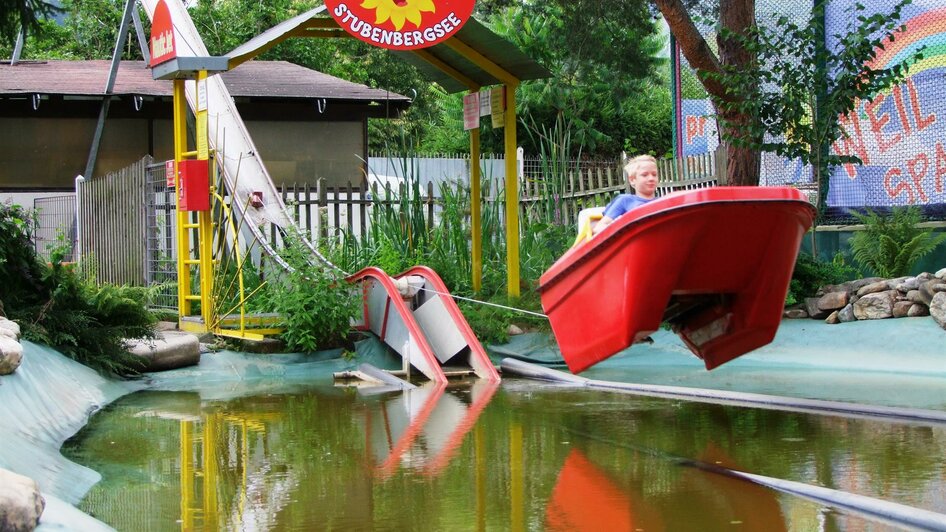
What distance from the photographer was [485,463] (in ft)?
20.6

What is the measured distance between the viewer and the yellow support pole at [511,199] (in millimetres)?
11844

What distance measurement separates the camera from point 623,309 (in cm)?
725

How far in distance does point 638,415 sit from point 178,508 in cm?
369

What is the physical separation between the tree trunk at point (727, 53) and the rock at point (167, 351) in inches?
241

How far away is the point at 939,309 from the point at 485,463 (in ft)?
19.4

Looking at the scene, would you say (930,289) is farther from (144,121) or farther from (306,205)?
(144,121)

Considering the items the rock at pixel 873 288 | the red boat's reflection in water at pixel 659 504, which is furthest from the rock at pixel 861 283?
the red boat's reflection in water at pixel 659 504

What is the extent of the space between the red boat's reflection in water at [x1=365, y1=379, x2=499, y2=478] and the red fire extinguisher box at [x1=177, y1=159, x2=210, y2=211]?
115 inches

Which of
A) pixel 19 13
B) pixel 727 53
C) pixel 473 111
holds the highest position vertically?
pixel 727 53

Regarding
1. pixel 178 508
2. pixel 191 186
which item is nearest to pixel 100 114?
pixel 191 186

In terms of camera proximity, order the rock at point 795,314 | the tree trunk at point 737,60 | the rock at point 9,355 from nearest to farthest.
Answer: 1. the rock at point 9,355
2. the rock at point 795,314
3. the tree trunk at point 737,60

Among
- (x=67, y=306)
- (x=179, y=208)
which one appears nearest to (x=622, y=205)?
(x=67, y=306)

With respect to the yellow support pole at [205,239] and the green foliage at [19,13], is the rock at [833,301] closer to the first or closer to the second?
the yellow support pole at [205,239]

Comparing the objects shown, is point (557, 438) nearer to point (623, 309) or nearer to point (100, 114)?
point (623, 309)
